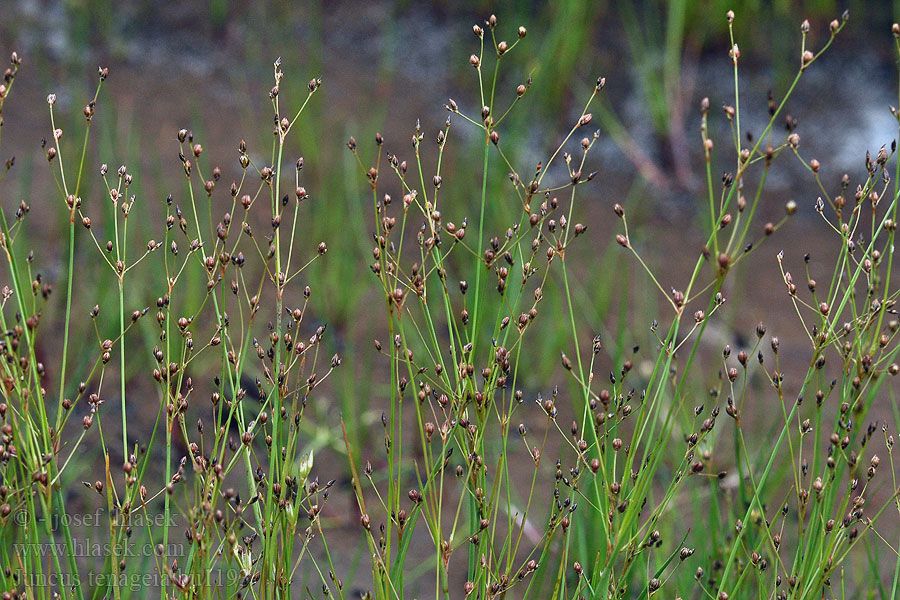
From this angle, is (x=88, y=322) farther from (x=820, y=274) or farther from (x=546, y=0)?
(x=546, y=0)

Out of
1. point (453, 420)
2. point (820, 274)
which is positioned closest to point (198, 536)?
point (453, 420)

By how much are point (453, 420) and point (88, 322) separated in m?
1.44

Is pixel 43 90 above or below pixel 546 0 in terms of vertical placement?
below

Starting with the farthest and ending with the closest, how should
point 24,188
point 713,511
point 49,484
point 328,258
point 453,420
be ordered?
point 328,258 < point 24,188 < point 713,511 < point 453,420 < point 49,484

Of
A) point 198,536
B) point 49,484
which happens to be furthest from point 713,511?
point 49,484

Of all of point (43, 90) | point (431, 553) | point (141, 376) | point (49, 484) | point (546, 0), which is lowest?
point (431, 553)

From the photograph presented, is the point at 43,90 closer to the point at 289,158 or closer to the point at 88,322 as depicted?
the point at 289,158

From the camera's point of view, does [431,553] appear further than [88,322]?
No

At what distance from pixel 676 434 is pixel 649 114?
191cm

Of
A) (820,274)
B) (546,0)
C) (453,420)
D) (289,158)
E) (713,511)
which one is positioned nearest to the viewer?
(453,420)

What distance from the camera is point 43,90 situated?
3.97m

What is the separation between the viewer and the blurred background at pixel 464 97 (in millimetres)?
3100

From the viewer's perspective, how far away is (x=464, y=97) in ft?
13.6

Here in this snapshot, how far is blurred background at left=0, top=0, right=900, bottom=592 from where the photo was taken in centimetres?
310
